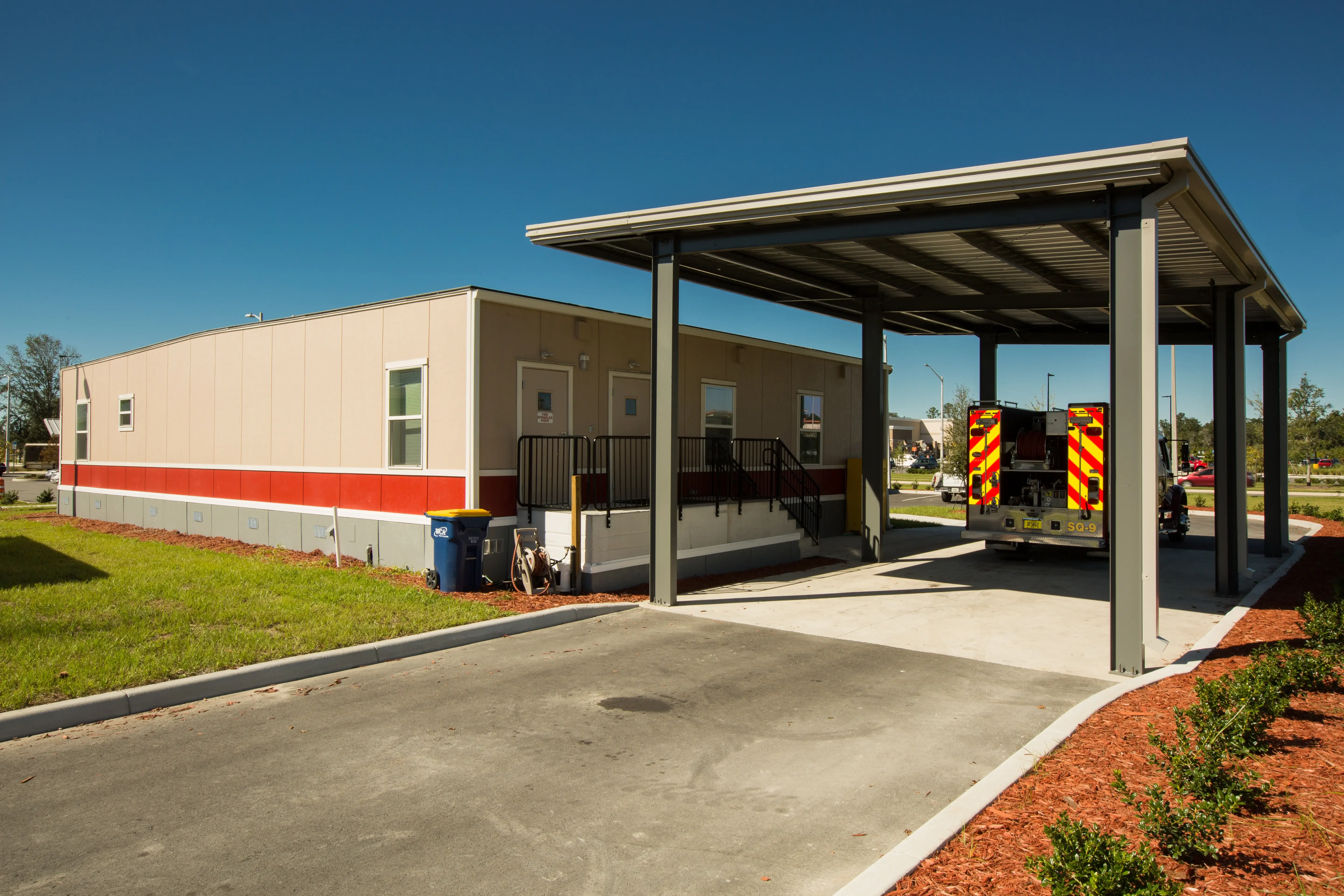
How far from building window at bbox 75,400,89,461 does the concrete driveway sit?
18.4 m

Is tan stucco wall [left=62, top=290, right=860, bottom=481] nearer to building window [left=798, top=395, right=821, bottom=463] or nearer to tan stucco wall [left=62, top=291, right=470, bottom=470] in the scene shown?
tan stucco wall [left=62, top=291, right=470, bottom=470]

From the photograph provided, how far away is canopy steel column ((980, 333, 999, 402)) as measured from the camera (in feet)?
56.1

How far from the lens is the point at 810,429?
1786cm

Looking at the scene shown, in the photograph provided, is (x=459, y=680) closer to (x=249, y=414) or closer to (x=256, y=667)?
(x=256, y=667)

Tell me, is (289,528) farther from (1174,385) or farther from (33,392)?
(33,392)

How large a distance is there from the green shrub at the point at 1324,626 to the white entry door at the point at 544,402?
29.3ft

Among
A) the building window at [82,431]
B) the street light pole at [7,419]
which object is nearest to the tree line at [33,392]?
the street light pole at [7,419]

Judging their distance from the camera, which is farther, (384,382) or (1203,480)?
(1203,480)

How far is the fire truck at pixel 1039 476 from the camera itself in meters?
13.5

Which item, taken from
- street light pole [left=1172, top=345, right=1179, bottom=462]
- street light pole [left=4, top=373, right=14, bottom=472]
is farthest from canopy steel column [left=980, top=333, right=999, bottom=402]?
street light pole [left=4, top=373, right=14, bottom=472]

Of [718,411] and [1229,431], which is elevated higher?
[718,411]

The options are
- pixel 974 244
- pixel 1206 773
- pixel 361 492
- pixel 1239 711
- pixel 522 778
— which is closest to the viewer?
pixel 1206 773

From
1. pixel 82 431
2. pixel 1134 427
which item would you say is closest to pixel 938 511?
pixel 1134 427

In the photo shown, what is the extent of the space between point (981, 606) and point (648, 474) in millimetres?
5475
